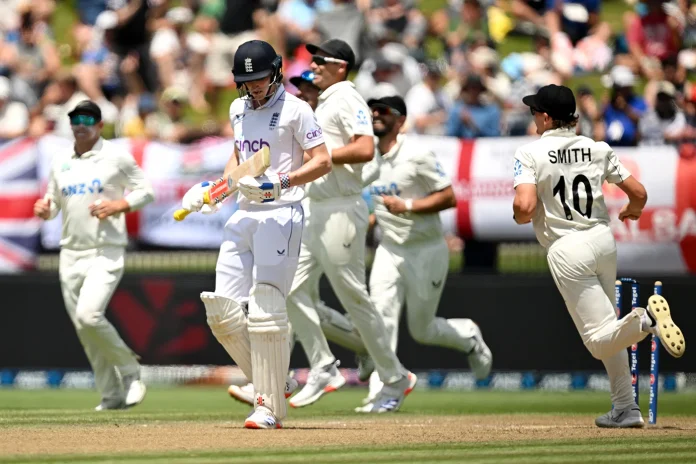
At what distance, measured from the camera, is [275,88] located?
29.2ft

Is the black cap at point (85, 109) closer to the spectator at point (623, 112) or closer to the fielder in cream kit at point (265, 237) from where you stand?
the fielder in cream kit at point (265, 237)

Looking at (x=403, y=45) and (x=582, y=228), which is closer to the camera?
(x=582, y=228)

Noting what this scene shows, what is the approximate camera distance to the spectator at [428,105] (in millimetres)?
17156

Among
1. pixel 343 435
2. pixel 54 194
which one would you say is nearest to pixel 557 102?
pixel 343 435

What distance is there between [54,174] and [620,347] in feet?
18.0

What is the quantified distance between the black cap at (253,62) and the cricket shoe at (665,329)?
297cm

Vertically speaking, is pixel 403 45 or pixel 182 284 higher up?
pixel 403 45

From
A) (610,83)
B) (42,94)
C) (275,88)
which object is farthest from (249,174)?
(42,94)

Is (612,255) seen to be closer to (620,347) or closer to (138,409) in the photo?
(620,347)

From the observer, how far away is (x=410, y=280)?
12.7 meters

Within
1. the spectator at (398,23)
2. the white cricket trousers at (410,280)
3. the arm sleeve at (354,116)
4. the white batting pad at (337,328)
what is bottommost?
the white batting pad at (337,328)

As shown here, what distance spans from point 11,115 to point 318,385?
28.9ft

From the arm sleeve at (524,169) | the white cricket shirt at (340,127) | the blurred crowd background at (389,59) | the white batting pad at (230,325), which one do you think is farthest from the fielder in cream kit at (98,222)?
the blurred crowd background at (389,59)

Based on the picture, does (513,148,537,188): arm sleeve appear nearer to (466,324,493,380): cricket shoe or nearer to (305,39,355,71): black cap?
(305,39,355,71): black cap
